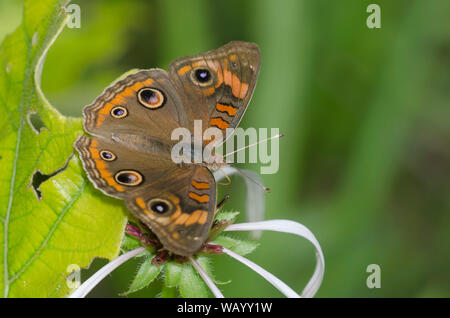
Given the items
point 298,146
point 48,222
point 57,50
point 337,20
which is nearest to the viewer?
point 48,222

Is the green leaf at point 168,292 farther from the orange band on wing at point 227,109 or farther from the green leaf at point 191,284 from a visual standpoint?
the orange band on wing at point 227,109

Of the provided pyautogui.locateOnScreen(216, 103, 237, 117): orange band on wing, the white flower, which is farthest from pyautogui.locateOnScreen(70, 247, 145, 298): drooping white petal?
pyautogui.locateOnScreen(216, 103, 237, 117): orange band on wing

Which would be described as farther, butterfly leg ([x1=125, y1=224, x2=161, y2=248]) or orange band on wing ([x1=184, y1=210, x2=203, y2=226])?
butterfly leg ([x1=125, y1=224, x2=161, y2=248])

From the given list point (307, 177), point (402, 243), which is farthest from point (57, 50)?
point (402, 243)

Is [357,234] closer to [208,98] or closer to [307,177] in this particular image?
[307,177]

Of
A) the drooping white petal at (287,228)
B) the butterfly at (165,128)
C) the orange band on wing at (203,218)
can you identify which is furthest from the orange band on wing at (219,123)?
the orange band on wing at (203,218)

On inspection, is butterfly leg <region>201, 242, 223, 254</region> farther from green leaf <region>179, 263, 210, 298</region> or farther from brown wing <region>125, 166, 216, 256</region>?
brown wing <region>125, 166, 216, 256</region>
